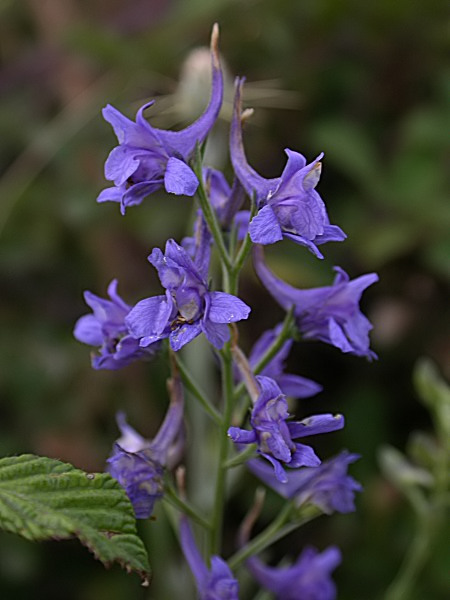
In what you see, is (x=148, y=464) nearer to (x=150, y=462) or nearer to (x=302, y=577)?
(x=150, y=462)

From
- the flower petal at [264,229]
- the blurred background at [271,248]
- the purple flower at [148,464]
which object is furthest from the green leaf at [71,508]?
the blurred background at [271,248]

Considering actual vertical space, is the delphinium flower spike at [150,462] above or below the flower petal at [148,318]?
below

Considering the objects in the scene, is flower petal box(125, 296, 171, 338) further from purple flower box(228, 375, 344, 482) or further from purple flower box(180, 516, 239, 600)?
purple flower box(180, 516, 239, 600)

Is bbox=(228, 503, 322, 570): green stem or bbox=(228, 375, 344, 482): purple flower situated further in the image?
bbox=(228, 503, 322, 570): green stem

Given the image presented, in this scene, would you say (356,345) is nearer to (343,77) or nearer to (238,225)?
(238,225)

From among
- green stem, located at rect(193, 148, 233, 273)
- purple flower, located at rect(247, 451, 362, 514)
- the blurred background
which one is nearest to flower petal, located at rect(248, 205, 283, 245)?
green stem, located at rect(193, 148, 233, 273)

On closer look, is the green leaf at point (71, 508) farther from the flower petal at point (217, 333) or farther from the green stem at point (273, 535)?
the green stem at point (273, 535)

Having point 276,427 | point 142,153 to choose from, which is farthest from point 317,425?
point 142,153
